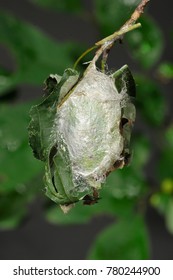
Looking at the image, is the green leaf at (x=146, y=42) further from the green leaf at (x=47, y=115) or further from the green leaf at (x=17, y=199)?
the green leaf at (x=47, y=115)

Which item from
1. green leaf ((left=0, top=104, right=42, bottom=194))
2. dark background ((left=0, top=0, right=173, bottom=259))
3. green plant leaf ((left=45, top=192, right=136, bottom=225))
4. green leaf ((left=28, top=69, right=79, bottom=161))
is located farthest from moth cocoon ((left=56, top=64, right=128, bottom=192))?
dark background ((left=0, top=0, right=173, bottom=259))

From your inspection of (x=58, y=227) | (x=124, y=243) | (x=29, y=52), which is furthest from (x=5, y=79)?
(x=58, y=227)

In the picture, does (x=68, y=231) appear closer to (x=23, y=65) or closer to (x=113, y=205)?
(x=113, y=205)

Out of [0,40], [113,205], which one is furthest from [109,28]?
[113,205]

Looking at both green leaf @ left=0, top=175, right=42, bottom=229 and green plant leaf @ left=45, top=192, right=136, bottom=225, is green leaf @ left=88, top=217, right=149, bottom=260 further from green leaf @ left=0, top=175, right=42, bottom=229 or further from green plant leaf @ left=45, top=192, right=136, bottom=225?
green leaf @ left=0, top=175, right=42, bottom=229

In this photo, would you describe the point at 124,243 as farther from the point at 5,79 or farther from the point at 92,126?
the point at 92,126

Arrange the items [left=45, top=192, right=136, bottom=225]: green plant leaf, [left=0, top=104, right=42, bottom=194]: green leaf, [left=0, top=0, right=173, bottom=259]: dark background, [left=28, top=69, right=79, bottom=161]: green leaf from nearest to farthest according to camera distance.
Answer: [left=28, top=69, right=79, bottom=161]: green leaf, [left=0, top=104, right=42, bottom=194]: green leaf, [left=45, top=192, right=136, bottom=225]: green plant leaf, [left=0, top=0, right=173, bottom=259]: dark background
